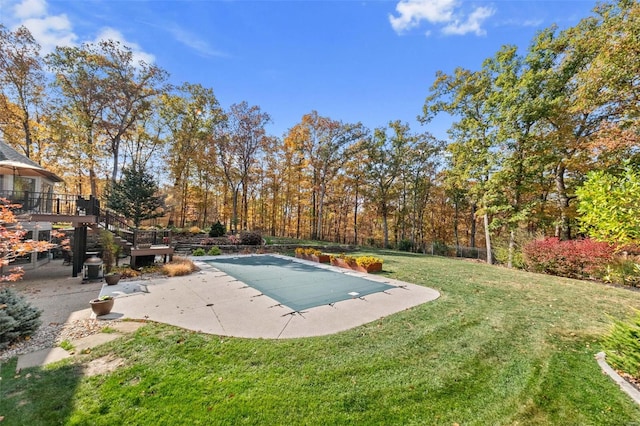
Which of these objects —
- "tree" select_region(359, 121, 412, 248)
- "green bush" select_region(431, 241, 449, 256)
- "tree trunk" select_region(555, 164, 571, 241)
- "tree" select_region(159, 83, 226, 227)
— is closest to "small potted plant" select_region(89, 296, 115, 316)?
"tree trunk" select_region(555, 164, 571, 241)

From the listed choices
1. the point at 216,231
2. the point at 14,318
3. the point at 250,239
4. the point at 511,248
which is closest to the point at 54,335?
the point at 14,318

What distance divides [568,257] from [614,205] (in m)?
9.31

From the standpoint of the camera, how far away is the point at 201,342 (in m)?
3.69

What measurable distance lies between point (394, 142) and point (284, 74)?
11.9m

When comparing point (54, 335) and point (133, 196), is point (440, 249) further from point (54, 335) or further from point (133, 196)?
point (133, 196)

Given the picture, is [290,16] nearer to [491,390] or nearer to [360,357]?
[360,357]

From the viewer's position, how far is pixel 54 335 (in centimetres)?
399

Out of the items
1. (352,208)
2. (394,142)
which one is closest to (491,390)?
(394,142)

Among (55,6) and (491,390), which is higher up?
(55,6)

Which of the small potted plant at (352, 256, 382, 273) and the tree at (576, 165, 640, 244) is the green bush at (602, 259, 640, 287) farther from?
the tree at (576, 165, 640, 244)

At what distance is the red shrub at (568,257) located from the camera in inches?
337

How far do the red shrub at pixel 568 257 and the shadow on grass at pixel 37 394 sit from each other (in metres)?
13.6

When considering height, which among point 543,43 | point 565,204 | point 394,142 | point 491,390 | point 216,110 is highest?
point 216,110

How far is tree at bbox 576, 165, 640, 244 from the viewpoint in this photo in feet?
8.75
